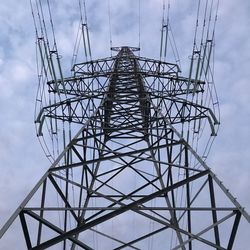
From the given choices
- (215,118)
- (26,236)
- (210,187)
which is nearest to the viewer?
(26,236)

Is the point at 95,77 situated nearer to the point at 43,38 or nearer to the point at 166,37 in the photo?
the point at 43,38

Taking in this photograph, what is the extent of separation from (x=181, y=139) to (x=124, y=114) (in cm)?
550

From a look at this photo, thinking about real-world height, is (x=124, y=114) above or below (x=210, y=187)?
above

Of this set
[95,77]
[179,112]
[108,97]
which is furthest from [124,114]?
[95,77]

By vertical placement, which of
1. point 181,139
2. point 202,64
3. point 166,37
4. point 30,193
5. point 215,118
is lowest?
point 30,193

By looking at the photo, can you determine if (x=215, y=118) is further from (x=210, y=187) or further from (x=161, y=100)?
(x=210, y=187)

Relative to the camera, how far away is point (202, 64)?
1678 cm

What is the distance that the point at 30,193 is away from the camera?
25.3ft

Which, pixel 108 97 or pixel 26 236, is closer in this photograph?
pixel 26 236

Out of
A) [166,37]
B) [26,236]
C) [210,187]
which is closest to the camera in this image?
[26,236]

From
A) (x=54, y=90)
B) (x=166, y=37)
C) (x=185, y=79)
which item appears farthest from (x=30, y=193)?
(x=166, y=37)

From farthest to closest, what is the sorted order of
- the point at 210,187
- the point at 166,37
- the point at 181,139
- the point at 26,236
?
the point at 166,37 → the point at 181,139 → the point at 210,187 → the point at 26,236

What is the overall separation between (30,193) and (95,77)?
10.2 m

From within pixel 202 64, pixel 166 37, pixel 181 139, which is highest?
pixel 166 37
